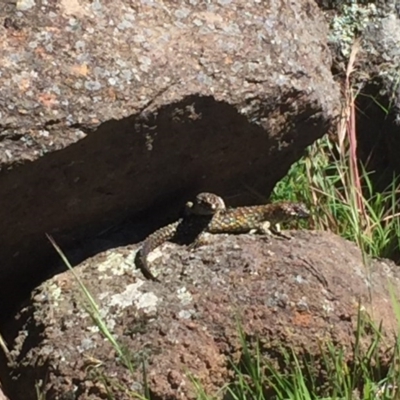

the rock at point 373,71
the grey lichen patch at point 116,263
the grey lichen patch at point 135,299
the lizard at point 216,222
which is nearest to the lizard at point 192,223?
the lizard at point 216,222

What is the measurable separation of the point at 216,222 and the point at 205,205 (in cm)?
9

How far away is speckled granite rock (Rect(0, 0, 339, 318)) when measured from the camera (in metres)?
3.59

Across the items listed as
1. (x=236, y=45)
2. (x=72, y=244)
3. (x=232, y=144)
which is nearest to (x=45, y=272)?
(x=72, y=244)

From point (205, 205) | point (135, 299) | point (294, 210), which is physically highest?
point (205, 205)

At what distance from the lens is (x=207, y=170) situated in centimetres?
418

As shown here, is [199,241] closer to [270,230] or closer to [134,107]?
[270,230]

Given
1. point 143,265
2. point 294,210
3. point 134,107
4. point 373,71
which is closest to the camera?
point 134,107

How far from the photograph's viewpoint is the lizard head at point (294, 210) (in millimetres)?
4254

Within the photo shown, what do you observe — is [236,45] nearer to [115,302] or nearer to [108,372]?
[115,302]

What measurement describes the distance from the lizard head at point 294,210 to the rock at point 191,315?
0.82ft

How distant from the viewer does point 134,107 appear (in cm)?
368

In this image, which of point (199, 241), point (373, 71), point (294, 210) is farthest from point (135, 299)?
point (373, 71)

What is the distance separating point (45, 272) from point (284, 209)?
104cm

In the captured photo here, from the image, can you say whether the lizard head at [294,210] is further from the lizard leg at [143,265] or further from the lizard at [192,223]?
the lizard leg at [143,265]
